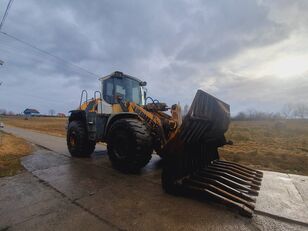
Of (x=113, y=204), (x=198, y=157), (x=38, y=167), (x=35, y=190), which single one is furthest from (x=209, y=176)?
(x=38, y=167)

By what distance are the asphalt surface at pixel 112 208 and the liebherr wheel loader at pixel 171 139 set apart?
26cm

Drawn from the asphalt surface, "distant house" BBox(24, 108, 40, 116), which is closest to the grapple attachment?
the asphalt surface

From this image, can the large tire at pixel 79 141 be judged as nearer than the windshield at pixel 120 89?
No

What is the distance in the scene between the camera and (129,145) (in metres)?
4.39

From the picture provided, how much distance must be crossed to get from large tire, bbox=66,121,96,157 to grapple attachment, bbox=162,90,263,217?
13.0ft

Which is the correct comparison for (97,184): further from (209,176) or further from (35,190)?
(209,176)

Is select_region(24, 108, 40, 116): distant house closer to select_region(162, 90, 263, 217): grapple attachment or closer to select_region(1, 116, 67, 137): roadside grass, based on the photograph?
select_region(1, 116, 67, 137): roadside grass

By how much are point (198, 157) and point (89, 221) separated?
2.69 metres

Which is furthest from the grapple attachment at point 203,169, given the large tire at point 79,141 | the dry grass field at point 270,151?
the large tire at point 79,141

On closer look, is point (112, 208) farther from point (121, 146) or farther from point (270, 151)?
point (270, 151)

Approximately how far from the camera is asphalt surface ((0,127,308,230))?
8.15 ft

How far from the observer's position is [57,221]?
8.36 ft

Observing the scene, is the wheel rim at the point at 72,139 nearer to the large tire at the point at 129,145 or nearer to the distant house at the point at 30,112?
the large tire at the point at 129,145

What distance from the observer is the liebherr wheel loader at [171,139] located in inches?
134
